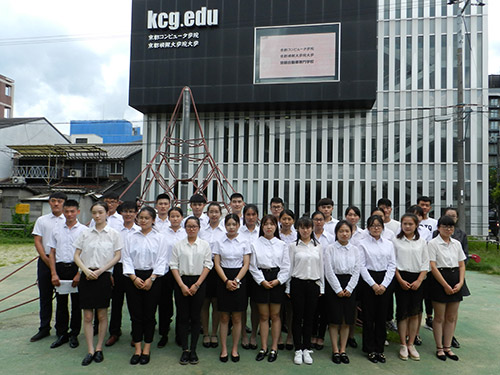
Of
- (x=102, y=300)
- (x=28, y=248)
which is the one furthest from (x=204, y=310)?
(x=28, y=248)

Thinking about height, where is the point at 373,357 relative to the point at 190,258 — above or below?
below

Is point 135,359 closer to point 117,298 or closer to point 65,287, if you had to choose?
point 117,298

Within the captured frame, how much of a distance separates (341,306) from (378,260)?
1.91 ft

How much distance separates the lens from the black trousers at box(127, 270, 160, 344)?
3490 mm

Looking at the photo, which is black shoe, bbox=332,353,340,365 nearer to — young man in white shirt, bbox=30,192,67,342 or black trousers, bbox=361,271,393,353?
black trousers, bbox=361,271,393,353

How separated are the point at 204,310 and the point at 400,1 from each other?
769 inches

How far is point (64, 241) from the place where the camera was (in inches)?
151

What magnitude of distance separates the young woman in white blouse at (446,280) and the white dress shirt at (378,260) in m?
0.45

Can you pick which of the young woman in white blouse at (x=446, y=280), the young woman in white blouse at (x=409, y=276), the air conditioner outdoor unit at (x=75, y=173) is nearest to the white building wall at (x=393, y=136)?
the air conditioner outdoor unit at (x=75, y=173)

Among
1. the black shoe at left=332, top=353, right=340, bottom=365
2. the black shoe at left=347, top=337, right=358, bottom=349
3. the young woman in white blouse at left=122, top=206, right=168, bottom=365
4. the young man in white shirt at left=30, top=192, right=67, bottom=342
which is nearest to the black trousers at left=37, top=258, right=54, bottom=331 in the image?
the young man in white shirt at left=30, top=192, right=67, bottom=342

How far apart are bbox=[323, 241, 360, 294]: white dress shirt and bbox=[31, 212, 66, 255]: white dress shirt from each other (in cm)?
286

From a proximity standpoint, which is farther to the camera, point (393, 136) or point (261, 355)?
point (393, 136)

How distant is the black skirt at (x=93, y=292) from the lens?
136 inches

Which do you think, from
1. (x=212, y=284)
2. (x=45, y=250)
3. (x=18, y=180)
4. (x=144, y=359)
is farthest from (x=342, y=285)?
(x=18, y=180)
